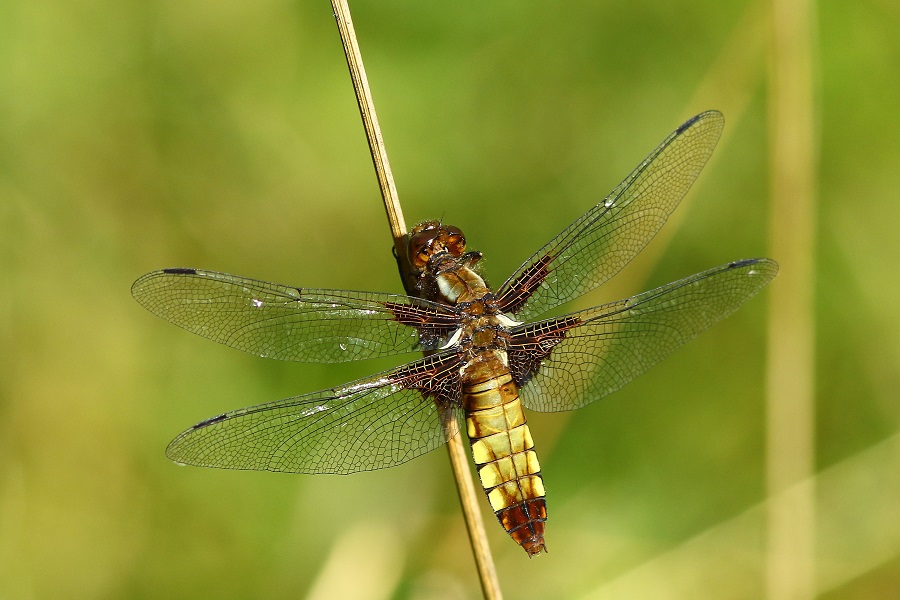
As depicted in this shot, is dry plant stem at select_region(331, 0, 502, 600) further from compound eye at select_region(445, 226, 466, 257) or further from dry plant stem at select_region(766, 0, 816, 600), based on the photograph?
dry plant stem at select_region(766, 0, 816, 600)

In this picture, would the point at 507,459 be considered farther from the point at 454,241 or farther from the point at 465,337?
the point at 454,241

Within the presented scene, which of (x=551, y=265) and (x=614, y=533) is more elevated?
(x=551, y=265)

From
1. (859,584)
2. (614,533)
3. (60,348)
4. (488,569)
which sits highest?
(60,348)

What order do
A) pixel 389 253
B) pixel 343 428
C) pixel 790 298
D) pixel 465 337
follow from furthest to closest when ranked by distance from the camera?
pixel 389 253
pixel 790 298
pixel 465 337
pixel 343 428

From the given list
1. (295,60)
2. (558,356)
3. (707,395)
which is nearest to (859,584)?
(707,395)

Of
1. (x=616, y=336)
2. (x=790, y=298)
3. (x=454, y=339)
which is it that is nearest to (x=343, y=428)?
(x=454, y=339)

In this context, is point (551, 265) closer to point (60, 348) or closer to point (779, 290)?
point (779, 290)
